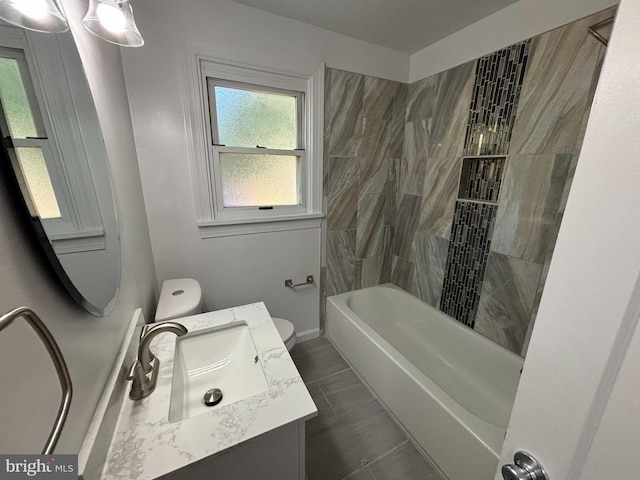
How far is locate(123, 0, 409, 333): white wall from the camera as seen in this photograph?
1.41 meters

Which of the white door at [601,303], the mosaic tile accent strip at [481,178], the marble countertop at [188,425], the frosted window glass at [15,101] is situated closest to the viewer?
the white door at [601,303]

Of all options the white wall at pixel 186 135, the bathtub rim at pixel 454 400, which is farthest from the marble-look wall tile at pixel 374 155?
the bathtub rim at pixel 454 400

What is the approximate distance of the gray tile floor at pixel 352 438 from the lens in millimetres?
1298

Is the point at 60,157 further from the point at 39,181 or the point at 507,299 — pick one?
the point at 507,299

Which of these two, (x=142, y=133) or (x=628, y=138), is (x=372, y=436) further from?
(x=142, y=133)

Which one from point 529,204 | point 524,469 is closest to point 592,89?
point 529,204

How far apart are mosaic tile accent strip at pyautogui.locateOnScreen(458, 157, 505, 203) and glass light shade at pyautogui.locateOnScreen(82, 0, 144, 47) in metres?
1.98

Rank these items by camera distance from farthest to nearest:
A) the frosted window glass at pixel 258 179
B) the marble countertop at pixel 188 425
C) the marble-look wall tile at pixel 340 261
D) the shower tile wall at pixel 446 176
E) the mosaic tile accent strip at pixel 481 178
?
the marble-look wall tile at pixel 340 261, the frosted window glass at pixel 258 179, the mosaic tile accent strip at pixel 481 178, the shower tile wall at pixel 446 176, the marble countertop at pixel 188 425

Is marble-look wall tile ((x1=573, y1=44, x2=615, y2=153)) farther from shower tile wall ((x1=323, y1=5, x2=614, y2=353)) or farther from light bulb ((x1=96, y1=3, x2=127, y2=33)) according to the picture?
light bulb ((x1=96, y1=3, x2=127, y2=33))

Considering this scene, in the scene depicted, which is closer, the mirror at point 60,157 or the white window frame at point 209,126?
the mirror at point 60,157

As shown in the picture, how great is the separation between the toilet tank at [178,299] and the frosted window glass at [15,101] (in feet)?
3.34

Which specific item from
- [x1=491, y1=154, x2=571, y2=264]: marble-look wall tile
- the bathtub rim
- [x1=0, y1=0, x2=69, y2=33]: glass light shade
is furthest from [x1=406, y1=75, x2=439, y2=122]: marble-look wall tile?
[x1=0, y1=0, x2=69, y2=33]: glass light shade

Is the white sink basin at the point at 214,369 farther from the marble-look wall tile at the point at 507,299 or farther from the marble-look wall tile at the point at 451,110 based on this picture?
the marble-look wall tile at the point at 451,110

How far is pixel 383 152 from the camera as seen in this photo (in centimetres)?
220
